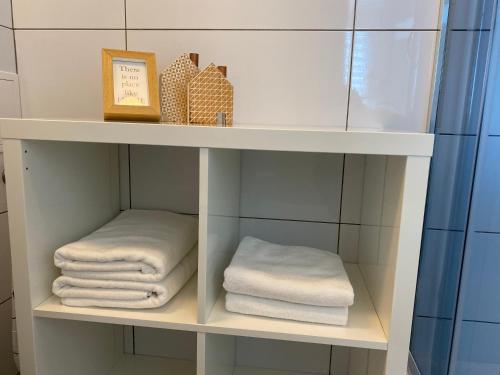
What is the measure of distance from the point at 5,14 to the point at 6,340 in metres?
0.84

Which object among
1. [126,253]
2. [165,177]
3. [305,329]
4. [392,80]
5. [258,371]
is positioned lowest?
[258,371]

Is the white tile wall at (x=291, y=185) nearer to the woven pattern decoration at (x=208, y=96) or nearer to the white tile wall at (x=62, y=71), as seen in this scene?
the woven pattern decoration at (x=208, y=96)

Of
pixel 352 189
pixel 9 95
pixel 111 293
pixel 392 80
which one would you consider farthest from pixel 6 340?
pixel 392 80

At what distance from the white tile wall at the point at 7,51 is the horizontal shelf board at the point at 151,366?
32.9 inches

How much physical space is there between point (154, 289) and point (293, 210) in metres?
0.44

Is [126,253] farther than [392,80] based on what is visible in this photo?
No

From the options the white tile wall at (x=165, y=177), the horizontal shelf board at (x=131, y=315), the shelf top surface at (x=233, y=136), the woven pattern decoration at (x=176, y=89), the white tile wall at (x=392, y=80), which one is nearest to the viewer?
the shelf top surface at (x=233, y=136)

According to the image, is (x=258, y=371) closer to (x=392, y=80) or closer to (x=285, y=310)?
(x=285, y=310)

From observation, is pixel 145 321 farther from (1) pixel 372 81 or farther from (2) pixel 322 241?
(1) pixel 372 81

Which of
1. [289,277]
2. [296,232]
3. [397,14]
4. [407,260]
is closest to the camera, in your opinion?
[407,260]

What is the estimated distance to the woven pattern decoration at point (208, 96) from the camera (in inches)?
33.9

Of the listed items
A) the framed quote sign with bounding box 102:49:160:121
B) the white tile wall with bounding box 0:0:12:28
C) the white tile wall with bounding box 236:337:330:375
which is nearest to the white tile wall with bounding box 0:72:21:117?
the white tile wall with bounding box 0:0:12:28

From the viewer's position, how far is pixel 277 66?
103 centimetres

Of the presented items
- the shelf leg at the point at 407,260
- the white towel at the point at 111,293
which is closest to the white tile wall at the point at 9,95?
the white towel at the point at 111,293
